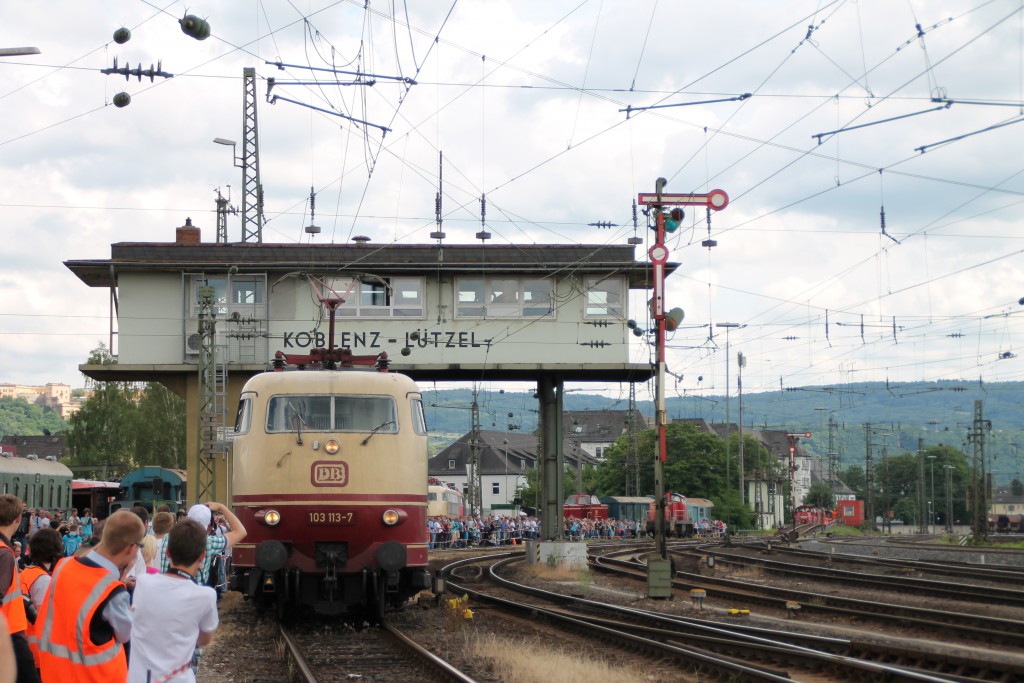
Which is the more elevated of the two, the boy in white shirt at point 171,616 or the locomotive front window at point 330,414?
the locomotive front window at point 330,414

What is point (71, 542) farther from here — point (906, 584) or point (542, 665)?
point (906, 584)

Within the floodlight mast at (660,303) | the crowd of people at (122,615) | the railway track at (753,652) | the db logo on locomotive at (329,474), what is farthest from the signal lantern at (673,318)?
the crowd of people at (122,615)

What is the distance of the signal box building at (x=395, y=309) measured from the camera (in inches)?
1211

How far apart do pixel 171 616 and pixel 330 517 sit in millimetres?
9670

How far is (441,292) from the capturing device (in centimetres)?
3148

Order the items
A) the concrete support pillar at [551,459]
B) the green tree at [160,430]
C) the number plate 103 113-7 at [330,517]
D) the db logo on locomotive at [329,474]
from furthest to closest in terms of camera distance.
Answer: the green tree at [160,430] → the concrete support pillar at [551,459] → the db logo on locomotive at [329,474] → the number plate 103 113-7 at [330,517]

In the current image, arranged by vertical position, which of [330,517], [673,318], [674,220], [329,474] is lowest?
[330,517]

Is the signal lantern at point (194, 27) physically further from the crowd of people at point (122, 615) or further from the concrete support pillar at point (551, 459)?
the concrete support pillar at point (551, 459)

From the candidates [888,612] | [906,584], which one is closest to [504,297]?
[906,584]

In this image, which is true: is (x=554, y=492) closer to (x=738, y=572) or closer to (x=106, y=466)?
(x=738, y=572)

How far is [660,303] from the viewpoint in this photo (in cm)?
2262

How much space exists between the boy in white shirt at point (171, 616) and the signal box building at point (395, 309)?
24.7 metres

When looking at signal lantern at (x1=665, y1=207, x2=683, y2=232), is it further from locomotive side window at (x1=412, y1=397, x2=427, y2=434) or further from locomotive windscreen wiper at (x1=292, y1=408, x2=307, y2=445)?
locomotive windscreen wiper at (x1=292, y1=408, x2=307, y2=445)

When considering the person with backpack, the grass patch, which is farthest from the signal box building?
the grass patch
